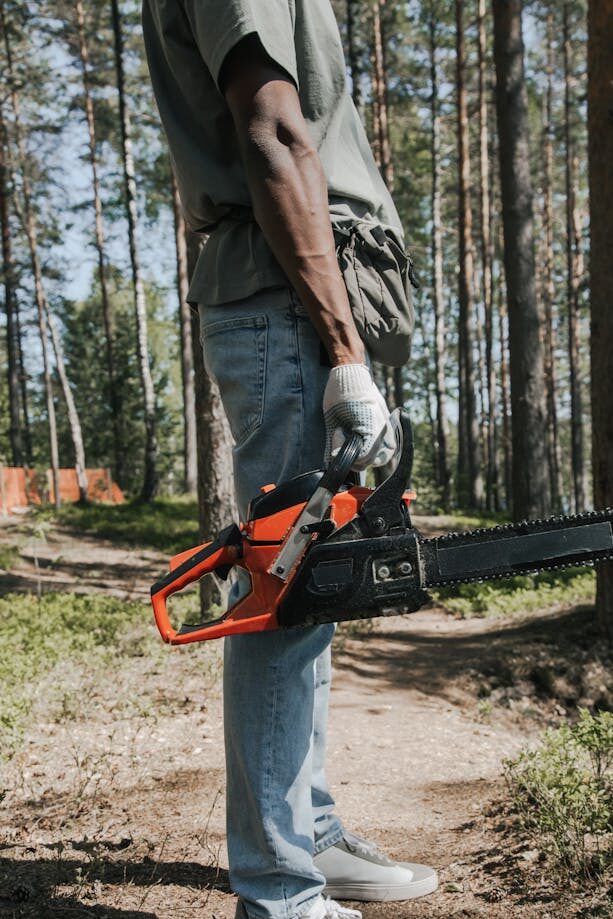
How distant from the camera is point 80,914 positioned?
86.3 inches

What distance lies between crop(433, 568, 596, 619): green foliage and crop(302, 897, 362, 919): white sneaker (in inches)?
211

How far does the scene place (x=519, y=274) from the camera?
10.8 m

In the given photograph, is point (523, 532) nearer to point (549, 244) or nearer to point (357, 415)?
point (357, 415)

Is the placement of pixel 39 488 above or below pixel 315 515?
below

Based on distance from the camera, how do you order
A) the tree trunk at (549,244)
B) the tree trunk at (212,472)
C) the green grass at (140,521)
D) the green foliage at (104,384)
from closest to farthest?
the tree trunk at (212,472) < the green grass at (140,521) < the tree trunk at (549,244) < the green foliage at (104,384)

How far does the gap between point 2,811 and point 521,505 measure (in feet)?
27.8

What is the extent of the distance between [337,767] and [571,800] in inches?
58.7

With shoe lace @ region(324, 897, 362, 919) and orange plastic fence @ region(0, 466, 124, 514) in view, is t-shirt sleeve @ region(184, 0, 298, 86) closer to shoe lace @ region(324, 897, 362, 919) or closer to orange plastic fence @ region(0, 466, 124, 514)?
shoe lace @ region(324, 897, 362, 919)

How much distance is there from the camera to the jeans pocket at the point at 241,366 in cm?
193

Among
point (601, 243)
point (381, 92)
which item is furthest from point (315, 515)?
point (381, 92)

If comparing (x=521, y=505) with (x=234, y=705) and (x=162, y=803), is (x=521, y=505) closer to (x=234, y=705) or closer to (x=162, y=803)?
(x=162, y=803)

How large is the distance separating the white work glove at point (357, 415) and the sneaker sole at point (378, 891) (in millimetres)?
1319

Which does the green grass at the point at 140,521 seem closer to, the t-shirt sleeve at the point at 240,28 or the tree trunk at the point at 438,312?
the tree trunk at the point at 438,312

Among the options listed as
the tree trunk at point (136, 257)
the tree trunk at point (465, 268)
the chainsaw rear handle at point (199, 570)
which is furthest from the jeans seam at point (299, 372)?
the tree trunk at point (465, 268)
